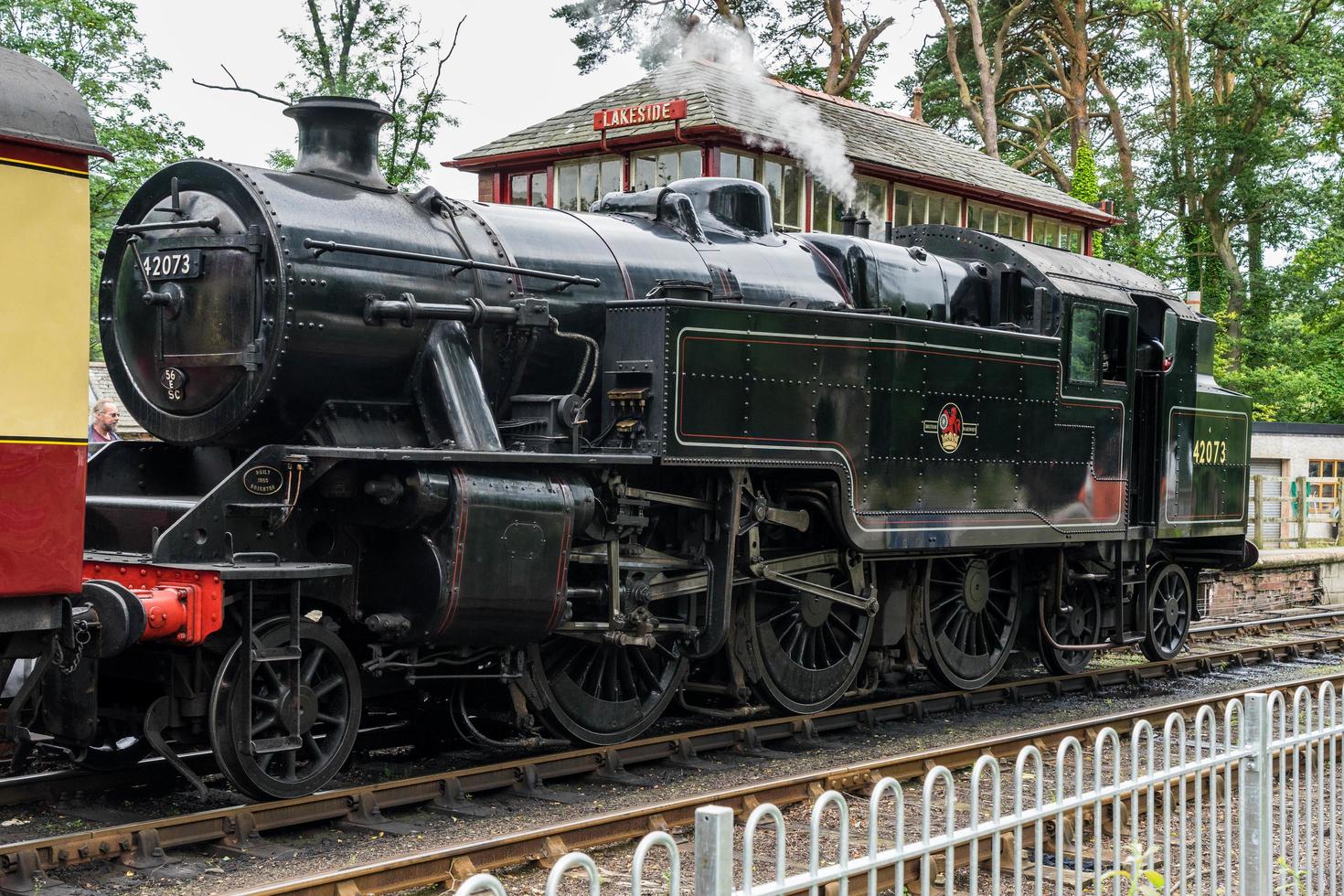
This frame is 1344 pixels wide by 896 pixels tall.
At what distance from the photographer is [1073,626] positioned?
37.2 ft

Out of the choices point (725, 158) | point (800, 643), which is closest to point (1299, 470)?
point (725, 158)

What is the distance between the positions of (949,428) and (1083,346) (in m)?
1.80

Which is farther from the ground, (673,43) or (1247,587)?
(673,43)

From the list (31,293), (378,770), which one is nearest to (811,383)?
(378,770)

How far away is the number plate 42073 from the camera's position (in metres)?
6.93

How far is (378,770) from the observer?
7539 millimetres

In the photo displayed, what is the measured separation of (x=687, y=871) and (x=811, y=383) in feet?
11.3

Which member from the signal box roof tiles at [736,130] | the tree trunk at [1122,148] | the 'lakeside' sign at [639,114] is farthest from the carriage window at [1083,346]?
the tree trunk at [1122,148]

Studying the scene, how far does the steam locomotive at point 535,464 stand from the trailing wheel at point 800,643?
0.03m

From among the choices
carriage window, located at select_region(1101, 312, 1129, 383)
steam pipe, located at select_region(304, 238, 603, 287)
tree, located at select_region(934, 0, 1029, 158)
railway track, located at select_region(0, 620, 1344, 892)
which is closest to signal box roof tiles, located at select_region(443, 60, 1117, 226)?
tree, located at select_region(934, 0, 1029, 158)

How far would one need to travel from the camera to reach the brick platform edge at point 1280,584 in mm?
17172

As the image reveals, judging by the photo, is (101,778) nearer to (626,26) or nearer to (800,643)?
(800,643)

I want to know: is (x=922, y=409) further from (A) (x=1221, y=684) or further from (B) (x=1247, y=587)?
(B) (x=1247, y=587)

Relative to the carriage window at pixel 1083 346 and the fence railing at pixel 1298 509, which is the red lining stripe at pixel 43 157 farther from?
the fence railing at pixel 1298 509
